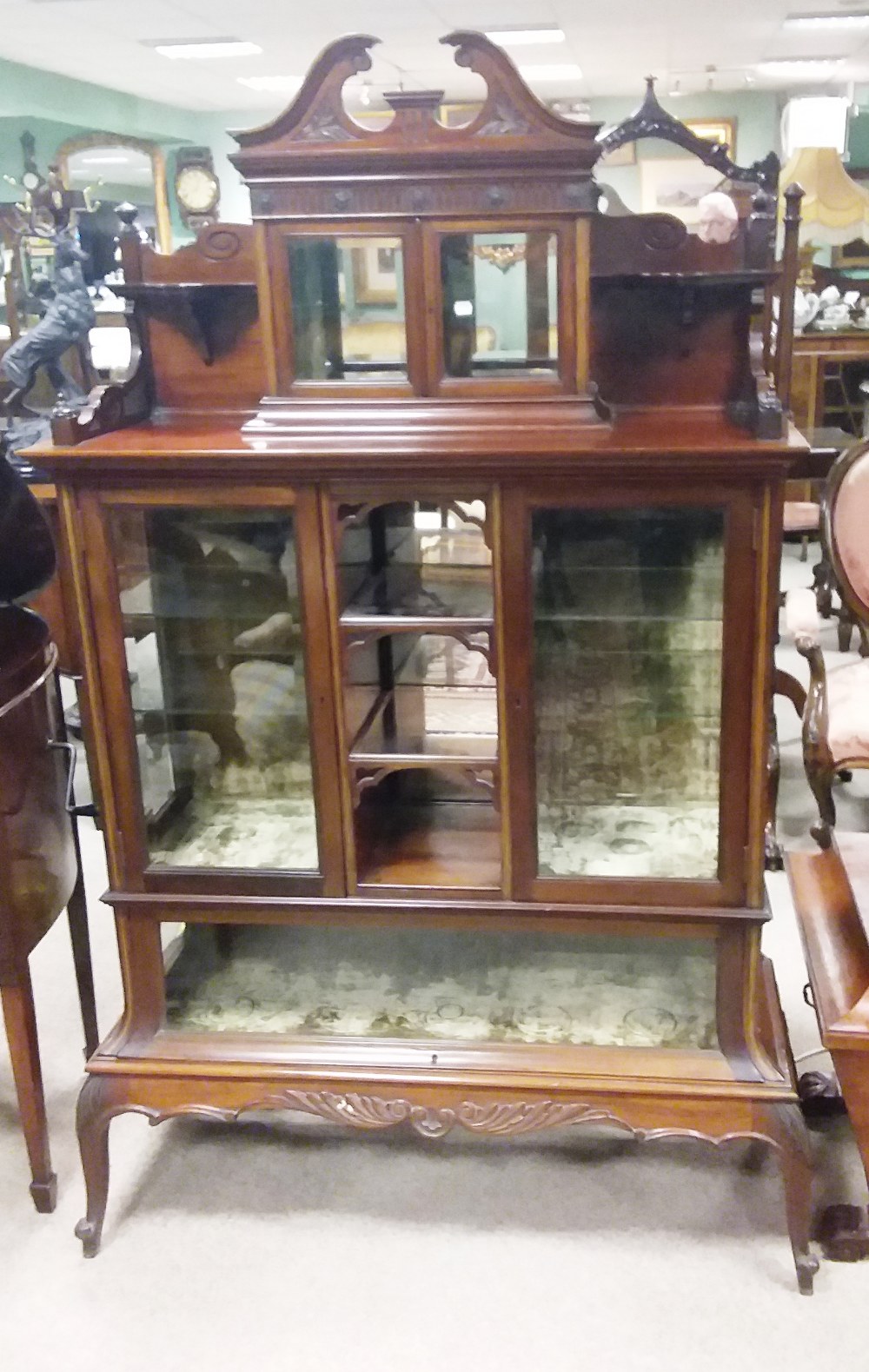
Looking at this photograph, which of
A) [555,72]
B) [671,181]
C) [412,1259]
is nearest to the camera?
[412,1259]

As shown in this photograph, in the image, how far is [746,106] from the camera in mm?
9195

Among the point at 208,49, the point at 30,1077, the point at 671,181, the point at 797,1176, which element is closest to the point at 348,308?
the point at 30,1077

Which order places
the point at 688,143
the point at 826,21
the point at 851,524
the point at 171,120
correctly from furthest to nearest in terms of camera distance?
the point at 171,120, the point at 826,21, the point at 688,143, the point at 851,524

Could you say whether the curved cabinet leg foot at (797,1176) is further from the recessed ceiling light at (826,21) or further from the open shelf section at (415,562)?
the recessed ceiling light at (826,21)

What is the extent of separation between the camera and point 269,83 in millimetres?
8328

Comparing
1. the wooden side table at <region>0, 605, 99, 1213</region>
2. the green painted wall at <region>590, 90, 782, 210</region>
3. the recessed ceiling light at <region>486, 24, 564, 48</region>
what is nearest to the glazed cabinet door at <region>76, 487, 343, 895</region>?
the wooden side table at <region>0, 605, 99, 1213</region>

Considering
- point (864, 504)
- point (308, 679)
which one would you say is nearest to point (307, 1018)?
point (308, 679)

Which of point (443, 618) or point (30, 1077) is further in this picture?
point (30, 1077)

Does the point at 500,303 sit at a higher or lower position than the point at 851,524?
higher

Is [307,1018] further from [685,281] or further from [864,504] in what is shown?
[864,504]

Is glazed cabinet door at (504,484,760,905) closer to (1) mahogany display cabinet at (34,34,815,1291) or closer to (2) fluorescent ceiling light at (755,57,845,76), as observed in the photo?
(1) mahogany display cabinet at (34,34,815,1291)

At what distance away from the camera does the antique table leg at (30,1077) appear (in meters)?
1.82

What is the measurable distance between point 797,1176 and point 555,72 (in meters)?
7.97

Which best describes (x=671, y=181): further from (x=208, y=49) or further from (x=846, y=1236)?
(x=846, y=1236)
